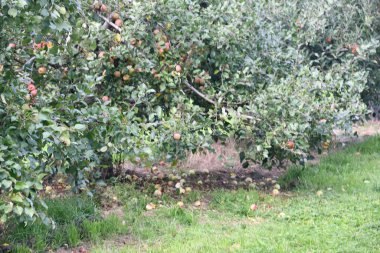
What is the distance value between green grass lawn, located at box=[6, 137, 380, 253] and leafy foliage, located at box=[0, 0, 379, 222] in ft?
1.27

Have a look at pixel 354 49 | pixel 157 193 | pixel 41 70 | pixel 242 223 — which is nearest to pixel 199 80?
pixel 157 193

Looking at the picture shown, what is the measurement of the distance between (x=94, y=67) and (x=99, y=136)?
121 cm

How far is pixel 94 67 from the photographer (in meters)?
5.27

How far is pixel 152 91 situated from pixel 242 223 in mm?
1442

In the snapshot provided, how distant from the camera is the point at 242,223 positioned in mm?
5246

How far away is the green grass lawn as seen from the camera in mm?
4555

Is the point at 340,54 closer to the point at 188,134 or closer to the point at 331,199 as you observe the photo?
the point at 331,199

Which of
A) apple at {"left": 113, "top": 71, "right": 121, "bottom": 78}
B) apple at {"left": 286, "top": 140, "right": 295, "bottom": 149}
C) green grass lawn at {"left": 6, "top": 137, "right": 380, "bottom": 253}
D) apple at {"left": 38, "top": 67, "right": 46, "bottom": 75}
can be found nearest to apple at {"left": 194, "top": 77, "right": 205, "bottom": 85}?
apple at {"left": 113, "top": 71, "right": 121, "bottom": 78}

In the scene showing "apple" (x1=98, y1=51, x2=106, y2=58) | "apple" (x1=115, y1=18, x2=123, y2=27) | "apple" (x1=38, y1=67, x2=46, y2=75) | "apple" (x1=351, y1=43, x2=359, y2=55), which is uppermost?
"apple" (x1=351, y1=43, x2=359, y2=55)

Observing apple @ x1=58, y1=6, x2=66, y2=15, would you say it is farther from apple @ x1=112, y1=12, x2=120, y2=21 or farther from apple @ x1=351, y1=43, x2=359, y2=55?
apple @ x1=351, y1=43, x2=359, y2=55

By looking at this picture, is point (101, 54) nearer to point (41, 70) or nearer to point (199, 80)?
point (41, 70)

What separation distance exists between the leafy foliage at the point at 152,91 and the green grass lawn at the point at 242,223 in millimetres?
388

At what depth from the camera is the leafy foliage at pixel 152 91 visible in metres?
3.68

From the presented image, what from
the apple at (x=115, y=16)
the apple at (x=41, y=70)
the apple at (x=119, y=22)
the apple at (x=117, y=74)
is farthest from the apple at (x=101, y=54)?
the apple at (x=41, y=70)
